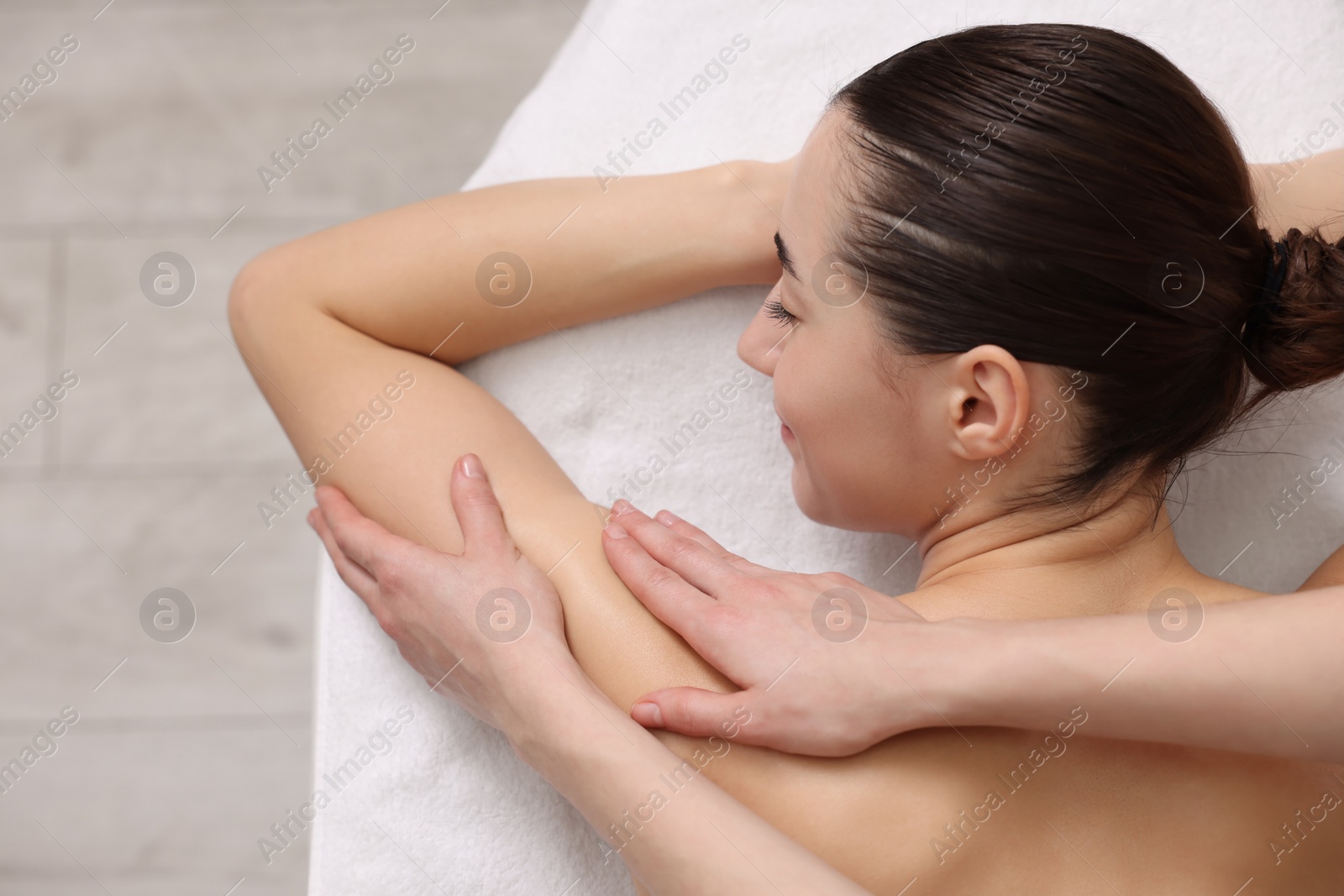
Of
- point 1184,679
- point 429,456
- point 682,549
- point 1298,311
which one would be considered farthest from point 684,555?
point 1298,311

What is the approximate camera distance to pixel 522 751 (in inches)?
31.4

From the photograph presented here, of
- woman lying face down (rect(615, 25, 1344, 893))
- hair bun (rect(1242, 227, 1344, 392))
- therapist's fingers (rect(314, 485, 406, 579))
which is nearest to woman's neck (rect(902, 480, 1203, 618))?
woman lying face down (rect(615, 25, 1344, 893))

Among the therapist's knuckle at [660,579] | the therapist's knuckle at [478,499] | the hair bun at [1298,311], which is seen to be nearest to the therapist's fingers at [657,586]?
the therapist's knuckle at [660,579]

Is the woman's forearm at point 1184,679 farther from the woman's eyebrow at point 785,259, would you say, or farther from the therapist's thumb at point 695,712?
the woman's eyebrow at point 785,259

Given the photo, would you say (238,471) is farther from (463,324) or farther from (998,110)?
(998,110)

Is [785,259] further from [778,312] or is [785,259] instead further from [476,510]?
[476,510]

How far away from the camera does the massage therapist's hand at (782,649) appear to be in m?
0.70

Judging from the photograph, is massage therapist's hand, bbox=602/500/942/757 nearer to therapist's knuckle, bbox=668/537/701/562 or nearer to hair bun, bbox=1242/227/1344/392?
therapist's knuckle, bbox=668/537/701/562

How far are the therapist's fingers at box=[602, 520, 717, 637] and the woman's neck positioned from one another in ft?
0.65

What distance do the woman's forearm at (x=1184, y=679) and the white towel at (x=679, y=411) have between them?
0.34m

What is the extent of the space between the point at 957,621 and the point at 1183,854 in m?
0.26

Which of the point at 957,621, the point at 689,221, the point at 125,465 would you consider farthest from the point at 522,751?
the point at 125,465

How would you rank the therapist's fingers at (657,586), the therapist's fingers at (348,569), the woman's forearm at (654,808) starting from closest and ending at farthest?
the woman's forearm at (654,808) < the therapist's fingers at (657,586) < the therapist's fingers at (348,569)

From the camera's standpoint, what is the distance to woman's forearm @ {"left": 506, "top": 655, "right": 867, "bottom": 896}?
657 mm
